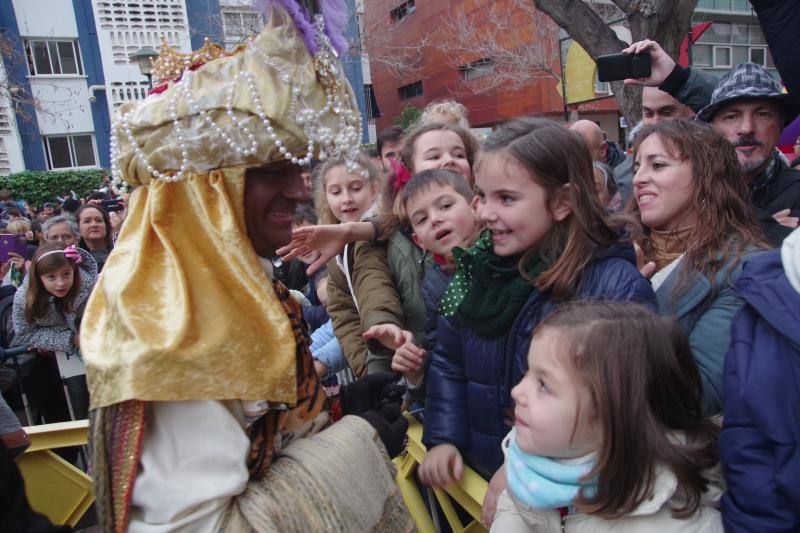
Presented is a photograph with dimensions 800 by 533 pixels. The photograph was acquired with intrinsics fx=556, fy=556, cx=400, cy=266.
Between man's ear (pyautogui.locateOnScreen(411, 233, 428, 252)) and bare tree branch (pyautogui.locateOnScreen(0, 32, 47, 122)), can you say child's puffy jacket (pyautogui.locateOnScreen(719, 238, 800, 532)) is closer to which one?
man's ear (pyautogui.locateOnScreen(411, 233, 428, 252))

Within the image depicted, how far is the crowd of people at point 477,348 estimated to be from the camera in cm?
128

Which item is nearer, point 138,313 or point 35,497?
point 138,313

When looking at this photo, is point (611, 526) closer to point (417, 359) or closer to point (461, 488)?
point (461, 488)

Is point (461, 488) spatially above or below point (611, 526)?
below

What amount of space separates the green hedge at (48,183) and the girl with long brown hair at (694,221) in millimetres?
22224

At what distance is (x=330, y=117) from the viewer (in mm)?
1576

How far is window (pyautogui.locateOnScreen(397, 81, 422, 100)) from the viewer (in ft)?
118

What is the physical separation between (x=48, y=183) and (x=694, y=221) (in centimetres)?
2324

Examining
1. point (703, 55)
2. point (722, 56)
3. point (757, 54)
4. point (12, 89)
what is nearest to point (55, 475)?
point (12, 89)

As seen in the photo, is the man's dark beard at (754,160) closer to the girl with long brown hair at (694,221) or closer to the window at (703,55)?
the girl with long brown hair at (694,221)

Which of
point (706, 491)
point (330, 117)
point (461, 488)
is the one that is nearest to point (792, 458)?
point (706, 491)

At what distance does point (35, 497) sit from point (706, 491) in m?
3.00

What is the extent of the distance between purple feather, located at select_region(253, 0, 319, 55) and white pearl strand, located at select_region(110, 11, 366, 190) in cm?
3

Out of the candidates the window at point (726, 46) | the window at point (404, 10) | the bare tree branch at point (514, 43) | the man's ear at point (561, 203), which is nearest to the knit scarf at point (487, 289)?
the man's ear at point (561, 203)
